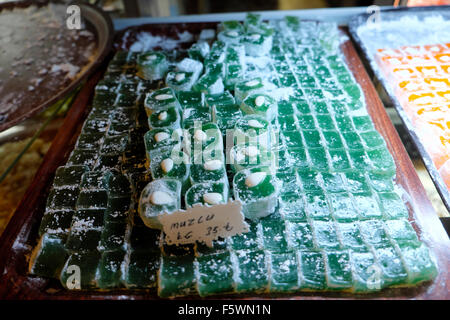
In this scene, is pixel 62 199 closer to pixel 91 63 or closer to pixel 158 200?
pixel 158 200

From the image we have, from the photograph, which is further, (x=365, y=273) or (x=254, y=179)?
(x=254, y=179)

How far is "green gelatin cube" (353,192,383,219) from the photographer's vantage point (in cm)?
133

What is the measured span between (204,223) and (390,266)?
2.17ft

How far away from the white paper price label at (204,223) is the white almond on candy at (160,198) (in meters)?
0.09

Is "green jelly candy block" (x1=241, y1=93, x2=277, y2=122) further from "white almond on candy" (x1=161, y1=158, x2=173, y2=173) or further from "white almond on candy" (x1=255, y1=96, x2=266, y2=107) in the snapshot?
"white almond on candy" (x1=161, y1=158, x2=173, y2=173)

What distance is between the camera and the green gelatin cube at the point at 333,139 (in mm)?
1574

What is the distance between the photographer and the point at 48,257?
1273 millimetres

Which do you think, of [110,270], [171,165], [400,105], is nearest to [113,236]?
[110,270]

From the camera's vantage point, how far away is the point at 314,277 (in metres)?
1.16

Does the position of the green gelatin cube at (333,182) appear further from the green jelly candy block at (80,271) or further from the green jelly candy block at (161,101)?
the green jelly candy block at (80,271)

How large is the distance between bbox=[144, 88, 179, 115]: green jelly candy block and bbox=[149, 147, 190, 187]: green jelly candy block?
1.10 ft

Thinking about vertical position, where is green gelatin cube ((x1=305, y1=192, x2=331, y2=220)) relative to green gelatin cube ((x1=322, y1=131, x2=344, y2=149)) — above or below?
below

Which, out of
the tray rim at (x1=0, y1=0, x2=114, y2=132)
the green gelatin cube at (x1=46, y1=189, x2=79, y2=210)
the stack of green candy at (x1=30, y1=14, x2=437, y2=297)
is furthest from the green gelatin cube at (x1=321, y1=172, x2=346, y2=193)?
the tray rim at (x1=0, y1=0, x2=114, y2=132)
